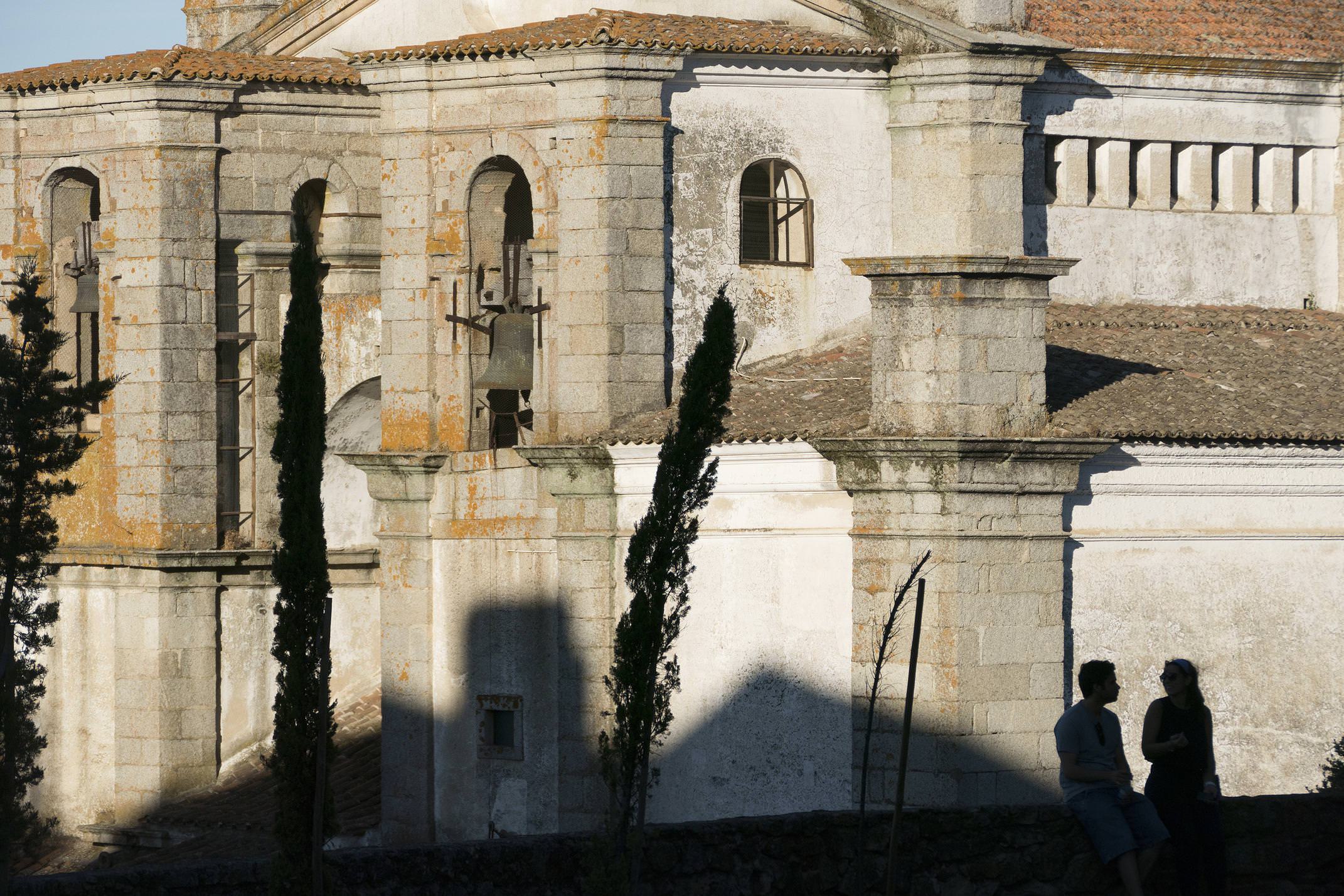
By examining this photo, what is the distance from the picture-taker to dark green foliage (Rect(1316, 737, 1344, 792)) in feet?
55.4

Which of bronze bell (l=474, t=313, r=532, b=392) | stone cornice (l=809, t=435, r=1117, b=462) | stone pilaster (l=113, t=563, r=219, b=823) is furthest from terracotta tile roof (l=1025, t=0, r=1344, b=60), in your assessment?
stone pilaster (l=113, t=563, r=219, b=823)

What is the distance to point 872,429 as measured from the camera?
18953 millimetres

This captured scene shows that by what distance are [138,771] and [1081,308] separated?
9.78m

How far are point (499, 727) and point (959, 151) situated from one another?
6.35m

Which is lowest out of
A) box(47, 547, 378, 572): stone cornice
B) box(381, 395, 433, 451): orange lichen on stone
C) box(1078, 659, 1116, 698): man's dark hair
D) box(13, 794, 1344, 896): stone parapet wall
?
box(13, 794, 1344, 896): stone parapet wall

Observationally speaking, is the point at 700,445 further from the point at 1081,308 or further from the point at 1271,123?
the point at 1271,123

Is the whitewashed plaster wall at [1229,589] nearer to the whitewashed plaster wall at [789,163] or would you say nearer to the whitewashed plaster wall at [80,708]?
the whitewashed plaster wall at [789,163]

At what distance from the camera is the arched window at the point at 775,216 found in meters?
22.7

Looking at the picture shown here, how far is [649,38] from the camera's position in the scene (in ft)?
71.9

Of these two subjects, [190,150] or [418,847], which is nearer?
[418,847]

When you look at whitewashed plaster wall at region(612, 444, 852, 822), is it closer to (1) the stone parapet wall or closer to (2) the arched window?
(2) the arched window

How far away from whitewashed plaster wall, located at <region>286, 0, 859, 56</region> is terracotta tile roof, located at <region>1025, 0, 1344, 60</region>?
7.11 ft

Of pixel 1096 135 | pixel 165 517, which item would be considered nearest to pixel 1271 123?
pixel 1096 135

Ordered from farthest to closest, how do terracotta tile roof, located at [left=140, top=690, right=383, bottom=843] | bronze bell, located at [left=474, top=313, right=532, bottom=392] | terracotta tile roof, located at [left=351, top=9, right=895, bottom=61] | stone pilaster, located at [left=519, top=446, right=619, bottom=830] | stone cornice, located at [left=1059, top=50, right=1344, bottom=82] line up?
stone cornice, located at [left=1059, top=50, right=1344, bottom=82] → terracotta tile roof, located at [left=140, top=690, right=383, bottom=843] → bronze bell, located at [left=474, top=313, right=532, bottom=392] → terracotta tile roof, located at [left=351, top=9, right=895, bottom=61] → stone pilaster, located at [left=519, top=446, right=619, bottom=830]
